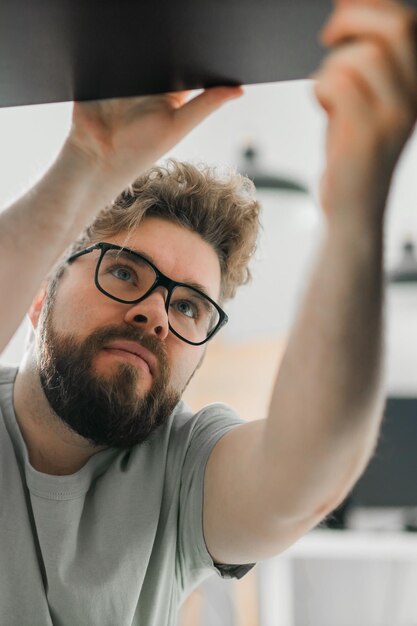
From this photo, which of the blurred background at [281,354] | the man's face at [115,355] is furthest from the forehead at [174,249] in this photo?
the blurred background at [281,354]

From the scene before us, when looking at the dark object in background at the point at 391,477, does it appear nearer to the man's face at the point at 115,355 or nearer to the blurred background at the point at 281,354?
the blurred background at the point at 281,354

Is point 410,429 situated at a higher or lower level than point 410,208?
lower

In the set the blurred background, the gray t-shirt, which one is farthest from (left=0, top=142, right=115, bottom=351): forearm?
the blurred background

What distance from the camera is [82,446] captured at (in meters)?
0.78

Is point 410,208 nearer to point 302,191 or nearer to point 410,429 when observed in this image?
point 410,429

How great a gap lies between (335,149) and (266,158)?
222 cm

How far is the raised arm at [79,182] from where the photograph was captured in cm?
61

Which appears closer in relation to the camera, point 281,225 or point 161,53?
point 161,53

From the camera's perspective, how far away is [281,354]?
3.90 ft

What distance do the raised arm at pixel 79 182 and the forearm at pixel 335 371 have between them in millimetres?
237

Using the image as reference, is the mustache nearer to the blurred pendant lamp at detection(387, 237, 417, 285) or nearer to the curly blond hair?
the curly blond hair

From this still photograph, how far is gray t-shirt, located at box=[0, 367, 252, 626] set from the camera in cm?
71

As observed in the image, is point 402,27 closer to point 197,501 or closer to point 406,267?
point 197,501

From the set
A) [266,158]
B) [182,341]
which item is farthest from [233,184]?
[266,158]
